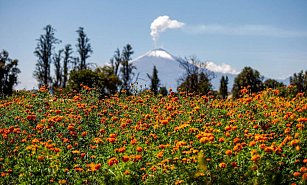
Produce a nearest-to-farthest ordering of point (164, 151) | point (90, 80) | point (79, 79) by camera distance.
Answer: point (164, 151) → point (79, 79) → point (90, 80)

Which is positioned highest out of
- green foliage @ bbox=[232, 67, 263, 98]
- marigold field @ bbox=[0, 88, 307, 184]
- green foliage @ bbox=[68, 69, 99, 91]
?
green foliage @ bbox=[232, 67, 263, 98]

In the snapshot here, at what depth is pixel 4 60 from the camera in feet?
115

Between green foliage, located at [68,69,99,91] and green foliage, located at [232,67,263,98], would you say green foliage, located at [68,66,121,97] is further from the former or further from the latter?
green foliage, located at [232,67,263,98]

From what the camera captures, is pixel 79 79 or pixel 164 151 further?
pixel 79 79

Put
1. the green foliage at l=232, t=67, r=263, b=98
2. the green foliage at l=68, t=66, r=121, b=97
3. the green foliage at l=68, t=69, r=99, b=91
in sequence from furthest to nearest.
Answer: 1. the green foliage at l=232, t=67, r=263, b=98
2. the green foliage at l=68, t=69, r=99, b=91
3. the green foliage at l=68, t=66, r=121, b=97

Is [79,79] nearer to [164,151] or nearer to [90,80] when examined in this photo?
[90,80]

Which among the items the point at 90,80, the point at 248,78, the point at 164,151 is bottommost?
the point at 164,151

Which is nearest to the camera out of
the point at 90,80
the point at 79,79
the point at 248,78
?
the point at 79,79

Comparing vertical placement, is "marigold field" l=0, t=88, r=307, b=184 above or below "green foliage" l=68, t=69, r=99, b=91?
below

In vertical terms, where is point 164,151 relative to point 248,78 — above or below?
below

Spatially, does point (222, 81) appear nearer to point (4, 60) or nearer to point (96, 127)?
point (4, 60)

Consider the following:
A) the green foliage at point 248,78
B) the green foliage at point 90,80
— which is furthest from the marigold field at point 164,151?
the green foliage at point 248,78

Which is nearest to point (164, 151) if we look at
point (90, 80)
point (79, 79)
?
point (79, 79)

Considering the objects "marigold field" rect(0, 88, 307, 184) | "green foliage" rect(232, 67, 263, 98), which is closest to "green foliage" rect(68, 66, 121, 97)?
"marigold field" rect(0, 88, 307, 184)
